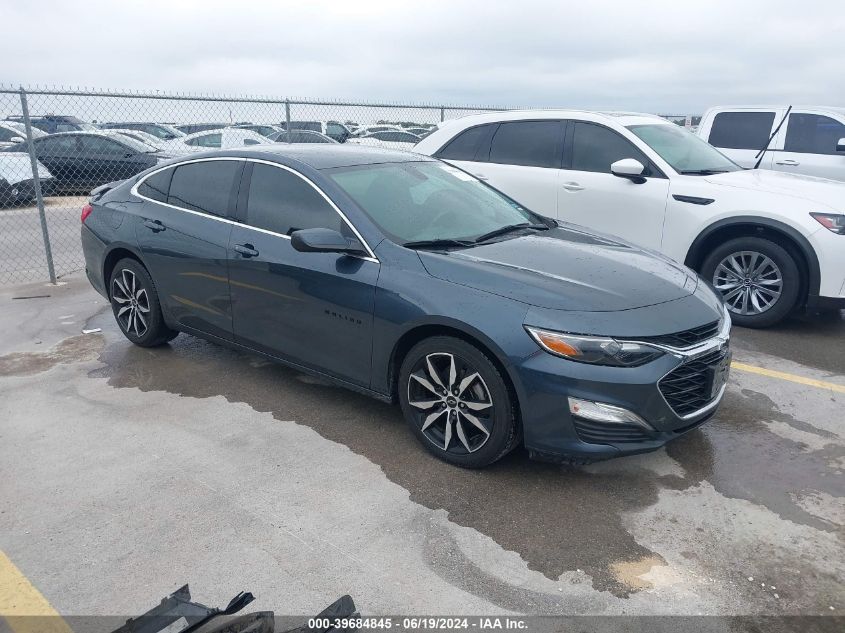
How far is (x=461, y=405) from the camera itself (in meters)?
3.57

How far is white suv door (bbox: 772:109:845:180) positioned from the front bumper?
293 inches

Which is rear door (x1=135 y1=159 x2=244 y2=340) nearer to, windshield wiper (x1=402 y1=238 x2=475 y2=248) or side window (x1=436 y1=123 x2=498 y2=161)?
windshield wiper (x1=402 y1=238 x2=475 y2=248)

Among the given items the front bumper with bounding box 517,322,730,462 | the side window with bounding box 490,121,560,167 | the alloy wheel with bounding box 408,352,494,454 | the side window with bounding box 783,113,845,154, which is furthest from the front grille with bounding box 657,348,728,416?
the side window with bounding box 783,113,845,154

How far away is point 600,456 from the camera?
3.29 meters

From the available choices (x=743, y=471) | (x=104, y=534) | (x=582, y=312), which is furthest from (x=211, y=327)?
(x=743, y=471)

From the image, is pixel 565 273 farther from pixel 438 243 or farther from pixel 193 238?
pixel 193 238

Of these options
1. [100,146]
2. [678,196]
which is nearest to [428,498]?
[678,196]

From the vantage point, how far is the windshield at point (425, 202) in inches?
161

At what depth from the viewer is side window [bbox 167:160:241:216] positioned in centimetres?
468

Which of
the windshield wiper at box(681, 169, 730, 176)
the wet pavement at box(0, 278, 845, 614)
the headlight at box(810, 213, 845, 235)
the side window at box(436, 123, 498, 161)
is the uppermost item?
the side window at box(436, 123, 498, 161)

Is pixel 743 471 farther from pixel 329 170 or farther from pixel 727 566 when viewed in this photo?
pixel 329 170

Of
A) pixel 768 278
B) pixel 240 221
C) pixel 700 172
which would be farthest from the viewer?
pixel 700 172

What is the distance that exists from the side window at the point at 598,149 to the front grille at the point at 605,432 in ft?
12.8

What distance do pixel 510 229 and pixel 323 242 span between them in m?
1.27
